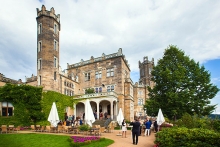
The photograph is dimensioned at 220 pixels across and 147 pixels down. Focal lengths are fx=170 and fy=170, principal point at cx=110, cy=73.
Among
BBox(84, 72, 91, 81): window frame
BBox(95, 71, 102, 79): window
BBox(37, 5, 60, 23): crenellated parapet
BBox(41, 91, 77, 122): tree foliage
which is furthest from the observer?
BBox(84, 72, 91, 81): window frame

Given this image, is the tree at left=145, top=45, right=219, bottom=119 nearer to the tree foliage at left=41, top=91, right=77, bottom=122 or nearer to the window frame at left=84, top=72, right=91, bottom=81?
the tree foliage at left=41, top=91, right=77, bottom=122

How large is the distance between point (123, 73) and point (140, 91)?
23405mm

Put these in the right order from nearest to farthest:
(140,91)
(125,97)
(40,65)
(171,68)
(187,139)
Result: (187,139), (171,68), (40,65), (125,97), (140,91)

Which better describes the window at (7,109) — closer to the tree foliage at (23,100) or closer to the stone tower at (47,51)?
the tree foliage at (23,100)

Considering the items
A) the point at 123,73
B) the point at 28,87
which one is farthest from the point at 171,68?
the point at 28,87

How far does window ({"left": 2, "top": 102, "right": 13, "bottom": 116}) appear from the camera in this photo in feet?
75.7

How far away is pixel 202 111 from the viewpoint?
20.8m

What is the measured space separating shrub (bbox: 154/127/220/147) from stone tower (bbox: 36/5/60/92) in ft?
71.1

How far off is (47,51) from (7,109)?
10478mm

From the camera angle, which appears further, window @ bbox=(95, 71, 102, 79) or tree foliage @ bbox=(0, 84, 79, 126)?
window @ bbox=(95, 71, 102, 79)

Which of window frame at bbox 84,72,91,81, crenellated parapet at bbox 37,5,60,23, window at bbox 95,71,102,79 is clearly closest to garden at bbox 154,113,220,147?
window at bbox 95,71,102,79

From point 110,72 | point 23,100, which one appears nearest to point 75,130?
point 23,100

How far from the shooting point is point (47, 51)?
1103 inches

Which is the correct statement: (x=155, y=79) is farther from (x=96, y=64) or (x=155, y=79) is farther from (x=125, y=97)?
(x=96, y=64)
